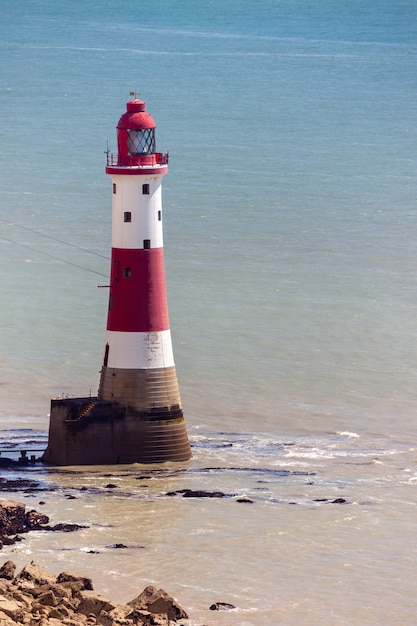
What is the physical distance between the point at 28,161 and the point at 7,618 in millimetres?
48150

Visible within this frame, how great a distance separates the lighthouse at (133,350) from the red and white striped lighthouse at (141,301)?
0.01 m

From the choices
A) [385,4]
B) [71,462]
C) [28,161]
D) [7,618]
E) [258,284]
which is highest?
[385,4]

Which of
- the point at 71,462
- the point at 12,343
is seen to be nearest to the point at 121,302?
the point at 71,462

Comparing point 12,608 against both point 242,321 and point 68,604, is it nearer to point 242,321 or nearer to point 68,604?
point 68,604

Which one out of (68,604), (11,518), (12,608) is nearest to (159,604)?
(68,604)

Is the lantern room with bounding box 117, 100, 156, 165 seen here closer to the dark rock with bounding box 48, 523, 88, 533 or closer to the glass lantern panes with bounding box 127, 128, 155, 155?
the glass lantern panes with bounding box 127, 128, 155, 155

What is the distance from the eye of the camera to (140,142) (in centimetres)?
3009

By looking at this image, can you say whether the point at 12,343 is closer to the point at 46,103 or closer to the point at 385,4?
the point at 46,103

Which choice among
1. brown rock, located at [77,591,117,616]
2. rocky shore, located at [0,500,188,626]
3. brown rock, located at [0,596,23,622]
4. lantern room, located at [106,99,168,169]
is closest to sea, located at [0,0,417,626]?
rocky shore, located at [0,500,188,626]

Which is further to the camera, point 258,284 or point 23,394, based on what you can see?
point 258,284

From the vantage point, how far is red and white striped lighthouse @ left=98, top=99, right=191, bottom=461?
2955cm

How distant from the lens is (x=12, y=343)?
1575 inches

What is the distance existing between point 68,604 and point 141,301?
9.72m

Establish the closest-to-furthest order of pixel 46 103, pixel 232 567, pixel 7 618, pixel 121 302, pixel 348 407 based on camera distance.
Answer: pixel 7 618
pixel 232 567
pixel 121 302
pixel 348 407
pixel 46 103
